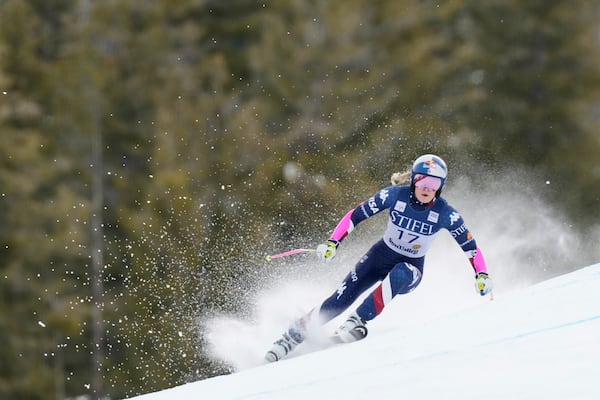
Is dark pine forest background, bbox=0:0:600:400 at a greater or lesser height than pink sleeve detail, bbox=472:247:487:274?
greater

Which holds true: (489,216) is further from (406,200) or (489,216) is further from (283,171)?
(406,200)

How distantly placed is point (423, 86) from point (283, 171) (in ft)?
12.8

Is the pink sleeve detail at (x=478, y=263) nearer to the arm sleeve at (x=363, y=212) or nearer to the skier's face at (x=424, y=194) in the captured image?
the skier's face at (x=424, y=194)

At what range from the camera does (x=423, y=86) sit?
1948 cm

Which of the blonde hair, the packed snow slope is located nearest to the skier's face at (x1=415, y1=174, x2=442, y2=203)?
the blonde hair

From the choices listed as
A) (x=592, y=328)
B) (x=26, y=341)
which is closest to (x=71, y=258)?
(x=26, y=341)

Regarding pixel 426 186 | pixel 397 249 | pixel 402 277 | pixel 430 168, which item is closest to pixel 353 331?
pixel 402 277

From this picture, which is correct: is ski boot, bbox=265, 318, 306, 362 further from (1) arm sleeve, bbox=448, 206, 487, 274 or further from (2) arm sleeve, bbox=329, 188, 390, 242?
(1) arm sleeve, bbox=448, 206, 487, 274

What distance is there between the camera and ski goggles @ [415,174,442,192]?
7219 mm

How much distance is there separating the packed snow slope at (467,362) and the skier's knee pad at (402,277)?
0.31 m

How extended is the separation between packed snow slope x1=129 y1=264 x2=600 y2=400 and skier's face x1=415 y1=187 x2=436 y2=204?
84 centimetres

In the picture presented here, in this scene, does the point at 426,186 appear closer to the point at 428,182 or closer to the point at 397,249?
the point at 428,182

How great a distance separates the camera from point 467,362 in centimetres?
500

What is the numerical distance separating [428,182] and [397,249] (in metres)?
0.62
